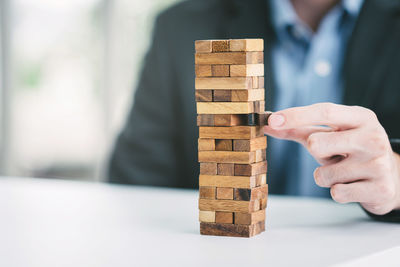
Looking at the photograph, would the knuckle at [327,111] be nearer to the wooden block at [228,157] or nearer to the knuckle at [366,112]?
the knuckle at [366,112]

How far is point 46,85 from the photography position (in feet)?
21.2

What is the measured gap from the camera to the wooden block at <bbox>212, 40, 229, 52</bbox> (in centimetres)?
117

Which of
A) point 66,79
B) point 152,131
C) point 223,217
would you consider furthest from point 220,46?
point 66,79

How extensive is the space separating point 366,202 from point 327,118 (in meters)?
0.23

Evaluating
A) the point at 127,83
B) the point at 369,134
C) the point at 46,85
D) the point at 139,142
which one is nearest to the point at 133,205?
the point at 369,134

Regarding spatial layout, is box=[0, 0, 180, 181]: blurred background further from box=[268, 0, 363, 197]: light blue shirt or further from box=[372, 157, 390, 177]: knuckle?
box=[372, 157, 390, 177]: knuckle

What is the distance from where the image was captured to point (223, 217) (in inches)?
47.1

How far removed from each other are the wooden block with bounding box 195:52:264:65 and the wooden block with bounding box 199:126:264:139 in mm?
135

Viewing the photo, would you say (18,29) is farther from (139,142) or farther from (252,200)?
(252,200)

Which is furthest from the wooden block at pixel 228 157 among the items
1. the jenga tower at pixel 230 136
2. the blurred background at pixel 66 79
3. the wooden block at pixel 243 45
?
the blurred background at pixel 66 79

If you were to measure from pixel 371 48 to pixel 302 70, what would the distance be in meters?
0.30

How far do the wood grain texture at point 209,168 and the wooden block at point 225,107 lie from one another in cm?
11

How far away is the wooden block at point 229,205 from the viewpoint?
1171 millimetres

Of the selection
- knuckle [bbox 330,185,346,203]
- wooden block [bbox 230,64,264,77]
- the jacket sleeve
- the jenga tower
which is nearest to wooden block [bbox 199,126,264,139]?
the jenga tower
